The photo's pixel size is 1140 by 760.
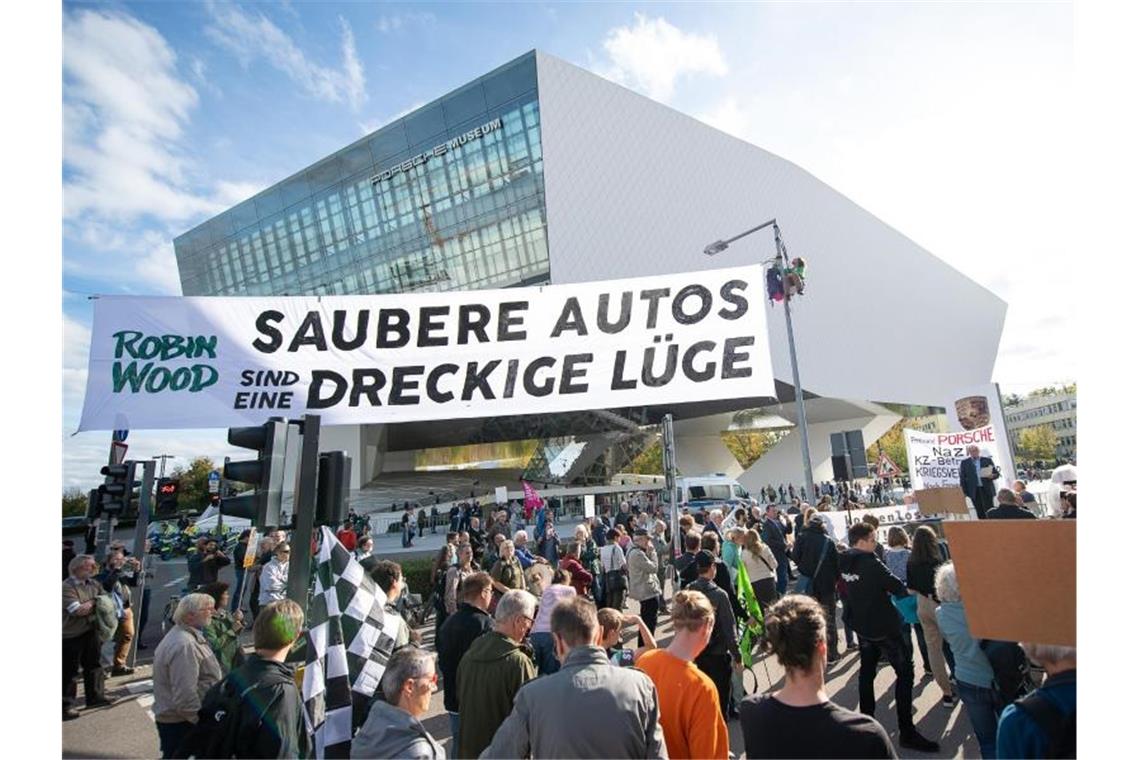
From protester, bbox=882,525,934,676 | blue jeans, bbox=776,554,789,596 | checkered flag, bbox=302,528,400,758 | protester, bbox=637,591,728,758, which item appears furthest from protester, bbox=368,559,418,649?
blue jeans, bbox=776,554,789,596

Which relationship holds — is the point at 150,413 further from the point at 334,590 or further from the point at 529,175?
the point at 529,175

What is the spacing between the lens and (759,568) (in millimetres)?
7754

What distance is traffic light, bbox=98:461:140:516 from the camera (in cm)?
1005

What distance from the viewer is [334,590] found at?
3857mm

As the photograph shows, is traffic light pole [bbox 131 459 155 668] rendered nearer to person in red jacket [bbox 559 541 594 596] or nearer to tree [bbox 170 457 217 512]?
person in red jacket [bbox 559 541 594 596]

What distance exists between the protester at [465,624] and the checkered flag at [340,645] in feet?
1.62

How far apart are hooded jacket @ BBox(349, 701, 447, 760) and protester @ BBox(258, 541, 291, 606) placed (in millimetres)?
6524

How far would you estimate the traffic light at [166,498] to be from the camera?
1318 centimetres

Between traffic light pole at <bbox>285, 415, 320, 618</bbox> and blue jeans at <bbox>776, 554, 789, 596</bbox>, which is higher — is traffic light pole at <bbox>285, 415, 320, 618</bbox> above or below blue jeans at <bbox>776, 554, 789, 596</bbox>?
above

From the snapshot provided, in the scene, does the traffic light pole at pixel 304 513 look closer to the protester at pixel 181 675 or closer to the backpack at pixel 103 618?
the protester at pixel 181 675

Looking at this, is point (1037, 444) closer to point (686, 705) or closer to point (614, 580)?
point (614, 580)

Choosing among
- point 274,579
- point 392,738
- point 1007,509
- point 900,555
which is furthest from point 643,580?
point 392,738

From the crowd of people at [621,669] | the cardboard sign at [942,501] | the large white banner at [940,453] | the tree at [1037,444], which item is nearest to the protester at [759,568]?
the crowd of people at [621,669]

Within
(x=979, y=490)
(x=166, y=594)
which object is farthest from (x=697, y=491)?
(x=166, y=594)
